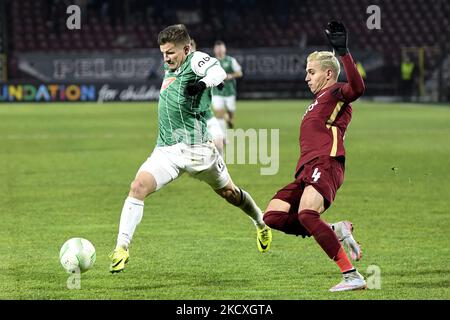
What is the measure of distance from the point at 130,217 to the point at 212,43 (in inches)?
1390

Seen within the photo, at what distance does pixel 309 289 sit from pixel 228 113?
16.9 m

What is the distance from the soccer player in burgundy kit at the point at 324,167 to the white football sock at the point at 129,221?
1.07m

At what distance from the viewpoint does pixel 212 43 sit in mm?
42469

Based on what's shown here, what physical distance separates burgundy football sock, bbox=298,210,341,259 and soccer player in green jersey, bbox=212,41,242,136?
14917 millimetres

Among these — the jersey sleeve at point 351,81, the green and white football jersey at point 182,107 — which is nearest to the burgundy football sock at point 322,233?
the jersey sleeve at point 351,81

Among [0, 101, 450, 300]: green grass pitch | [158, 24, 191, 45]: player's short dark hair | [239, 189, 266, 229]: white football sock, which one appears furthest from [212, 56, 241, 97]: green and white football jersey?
[158, 24, 191, 45]: player's short dark hair

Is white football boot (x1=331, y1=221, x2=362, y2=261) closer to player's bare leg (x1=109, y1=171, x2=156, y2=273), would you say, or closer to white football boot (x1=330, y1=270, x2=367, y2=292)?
white football boot (x1=330, y1=270, x2=367, y2=292)

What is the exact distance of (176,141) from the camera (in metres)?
8.05

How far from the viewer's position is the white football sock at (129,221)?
24.6 feet

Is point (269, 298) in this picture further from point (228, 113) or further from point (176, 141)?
point (228, 113)

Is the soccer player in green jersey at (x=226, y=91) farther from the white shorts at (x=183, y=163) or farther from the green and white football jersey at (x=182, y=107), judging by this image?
the green and white football jersey at (x=182, y=107)

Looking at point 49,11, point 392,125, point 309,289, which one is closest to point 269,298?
point 309,289

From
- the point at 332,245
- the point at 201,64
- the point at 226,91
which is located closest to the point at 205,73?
the point at 201,64

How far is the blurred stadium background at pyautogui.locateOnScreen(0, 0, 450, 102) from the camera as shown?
132 ft
